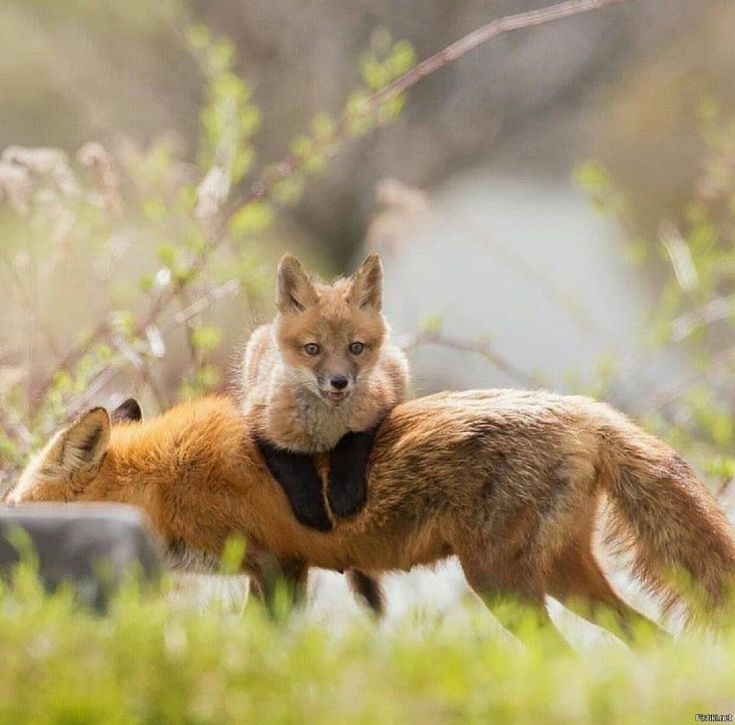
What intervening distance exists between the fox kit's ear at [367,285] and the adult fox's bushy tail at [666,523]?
1602 mm

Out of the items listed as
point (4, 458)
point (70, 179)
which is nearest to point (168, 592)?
point (4, 458)

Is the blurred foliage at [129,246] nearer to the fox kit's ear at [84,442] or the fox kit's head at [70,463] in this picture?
the fox kit's head at [70,463]

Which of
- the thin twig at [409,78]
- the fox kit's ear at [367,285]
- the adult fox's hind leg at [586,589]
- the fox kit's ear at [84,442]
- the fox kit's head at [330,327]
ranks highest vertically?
the thin twig at [409,78]

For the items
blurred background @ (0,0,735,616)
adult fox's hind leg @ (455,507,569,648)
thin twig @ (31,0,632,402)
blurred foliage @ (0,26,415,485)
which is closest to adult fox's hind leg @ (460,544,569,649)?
adult fox's hind leg @ (455,507,569,648)

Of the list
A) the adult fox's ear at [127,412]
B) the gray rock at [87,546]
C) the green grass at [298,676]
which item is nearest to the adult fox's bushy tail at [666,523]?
the green grass at [298,676]

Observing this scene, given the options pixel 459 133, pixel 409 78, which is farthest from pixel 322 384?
pixel 459 133

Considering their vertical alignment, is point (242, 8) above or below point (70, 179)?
above

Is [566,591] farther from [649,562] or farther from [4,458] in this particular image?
[4,458]

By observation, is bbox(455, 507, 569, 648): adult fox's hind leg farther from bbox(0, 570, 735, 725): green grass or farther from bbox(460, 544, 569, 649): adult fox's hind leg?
bbox(0, 570, 735, 725): green grass

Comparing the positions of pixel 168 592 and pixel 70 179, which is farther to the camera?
pixel 70 179

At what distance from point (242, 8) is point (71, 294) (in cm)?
708

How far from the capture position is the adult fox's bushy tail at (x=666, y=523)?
16.9 feet

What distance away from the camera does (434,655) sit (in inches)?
146

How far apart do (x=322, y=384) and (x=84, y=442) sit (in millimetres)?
1125
